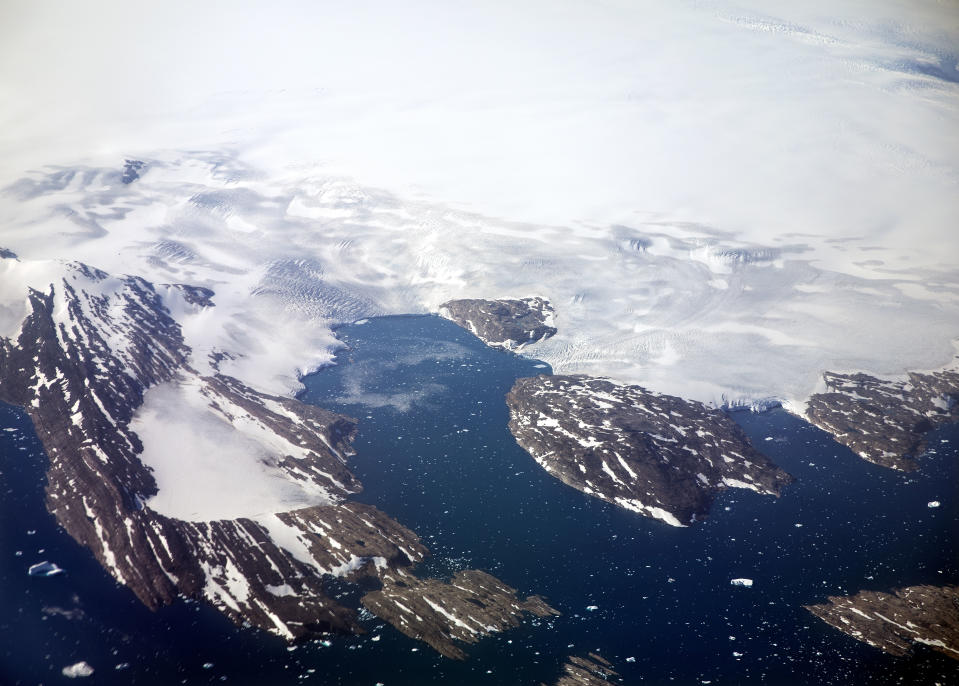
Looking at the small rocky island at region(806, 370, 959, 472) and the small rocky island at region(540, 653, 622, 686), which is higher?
the small rocky island at region(806, 370, 959, 472)

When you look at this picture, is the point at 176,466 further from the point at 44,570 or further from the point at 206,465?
the point at 44,570

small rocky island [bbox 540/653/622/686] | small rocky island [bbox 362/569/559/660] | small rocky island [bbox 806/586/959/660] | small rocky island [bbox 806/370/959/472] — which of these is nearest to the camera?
small rocky island [bbox 540/653/622/686]

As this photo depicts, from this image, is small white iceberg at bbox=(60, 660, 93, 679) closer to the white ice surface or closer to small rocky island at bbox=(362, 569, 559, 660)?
the white ice surface

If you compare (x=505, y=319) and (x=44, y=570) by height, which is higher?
(x=505, y=319)

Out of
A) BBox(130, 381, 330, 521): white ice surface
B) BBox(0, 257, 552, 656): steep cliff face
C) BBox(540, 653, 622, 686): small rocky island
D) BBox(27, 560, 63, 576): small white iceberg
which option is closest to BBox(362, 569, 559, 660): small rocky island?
BBox(0, 257, 552, 656): steep cliff face

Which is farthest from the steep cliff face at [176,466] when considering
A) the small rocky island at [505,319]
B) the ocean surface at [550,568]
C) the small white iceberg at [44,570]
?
the small rocky island at [505,319]

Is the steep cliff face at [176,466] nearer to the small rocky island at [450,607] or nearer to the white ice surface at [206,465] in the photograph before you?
the white ice surface at [206,465]

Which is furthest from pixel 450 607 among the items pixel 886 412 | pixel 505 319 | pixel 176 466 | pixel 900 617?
pixel 886 412
